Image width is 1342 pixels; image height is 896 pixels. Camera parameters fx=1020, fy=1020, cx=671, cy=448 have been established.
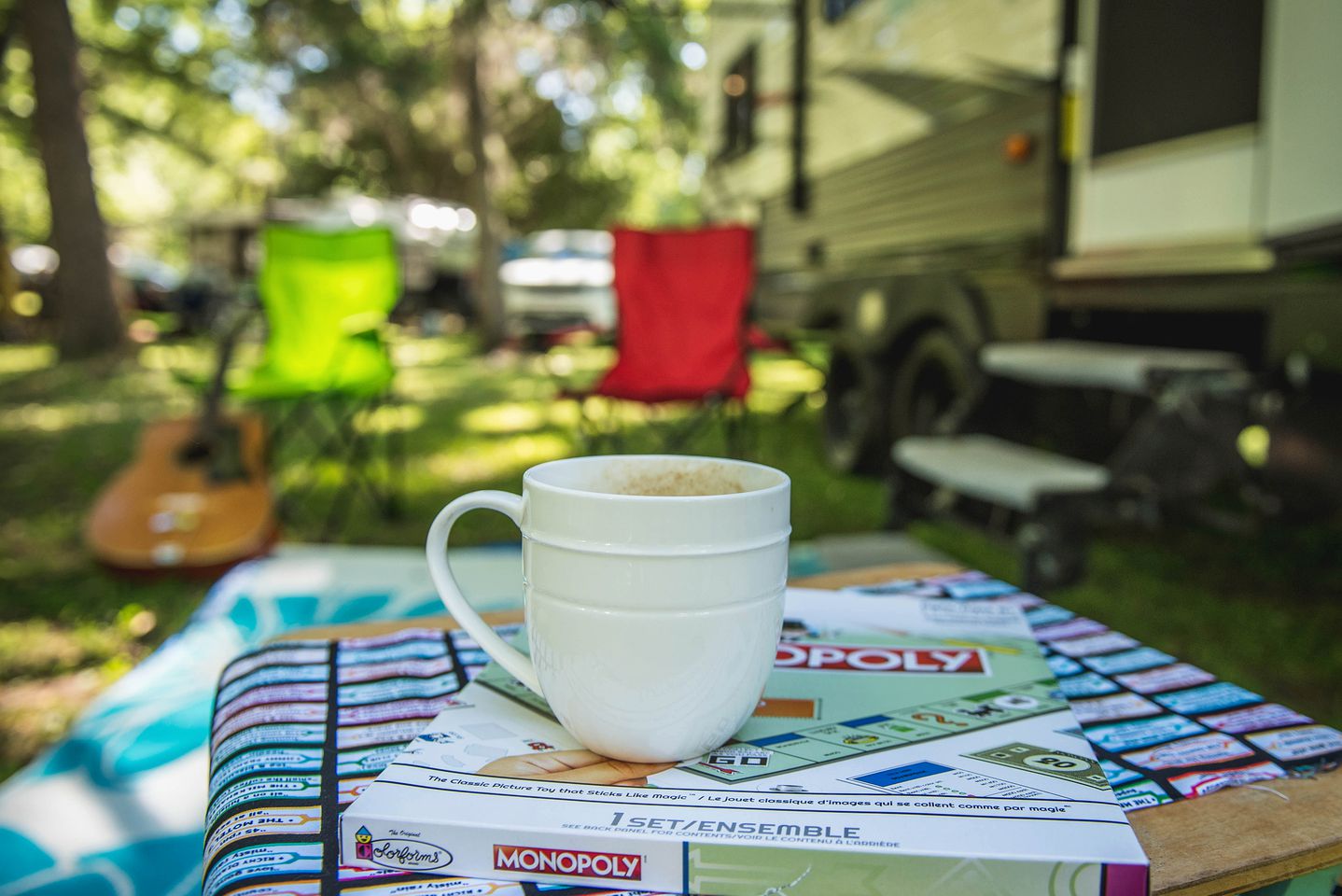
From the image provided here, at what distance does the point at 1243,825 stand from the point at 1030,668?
0.21 metres

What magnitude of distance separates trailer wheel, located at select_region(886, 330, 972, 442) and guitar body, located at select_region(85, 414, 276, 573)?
238 centimetres

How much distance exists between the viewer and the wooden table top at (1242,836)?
1.88 ft

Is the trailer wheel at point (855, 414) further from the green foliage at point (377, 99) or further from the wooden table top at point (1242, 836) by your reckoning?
the green foliage at point (377, 99)

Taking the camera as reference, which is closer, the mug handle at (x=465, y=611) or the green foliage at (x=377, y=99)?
the mug handle at (x=465, y=611)

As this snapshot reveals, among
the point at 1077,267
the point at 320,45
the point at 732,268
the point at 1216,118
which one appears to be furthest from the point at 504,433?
the point at 320,45

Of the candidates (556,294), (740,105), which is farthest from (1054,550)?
(556,294)

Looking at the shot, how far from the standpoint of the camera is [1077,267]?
9.77ft

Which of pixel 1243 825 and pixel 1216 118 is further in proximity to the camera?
pixel 1216 118

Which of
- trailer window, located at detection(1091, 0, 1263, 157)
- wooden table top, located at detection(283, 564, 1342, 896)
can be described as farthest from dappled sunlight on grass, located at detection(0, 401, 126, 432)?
wooden table top, located at detection(283, 564, 1342, 896)

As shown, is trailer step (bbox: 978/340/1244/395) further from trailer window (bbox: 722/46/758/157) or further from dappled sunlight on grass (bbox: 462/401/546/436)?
trailer window (bbox: 722/46/758/157)

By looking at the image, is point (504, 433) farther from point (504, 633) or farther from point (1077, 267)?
point (504, 633)

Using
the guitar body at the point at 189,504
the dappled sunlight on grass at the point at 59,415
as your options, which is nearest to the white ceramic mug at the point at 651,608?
the guitar body at the point at 189,504

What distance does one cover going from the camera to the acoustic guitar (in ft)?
10.3

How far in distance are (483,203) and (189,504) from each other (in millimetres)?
7780
